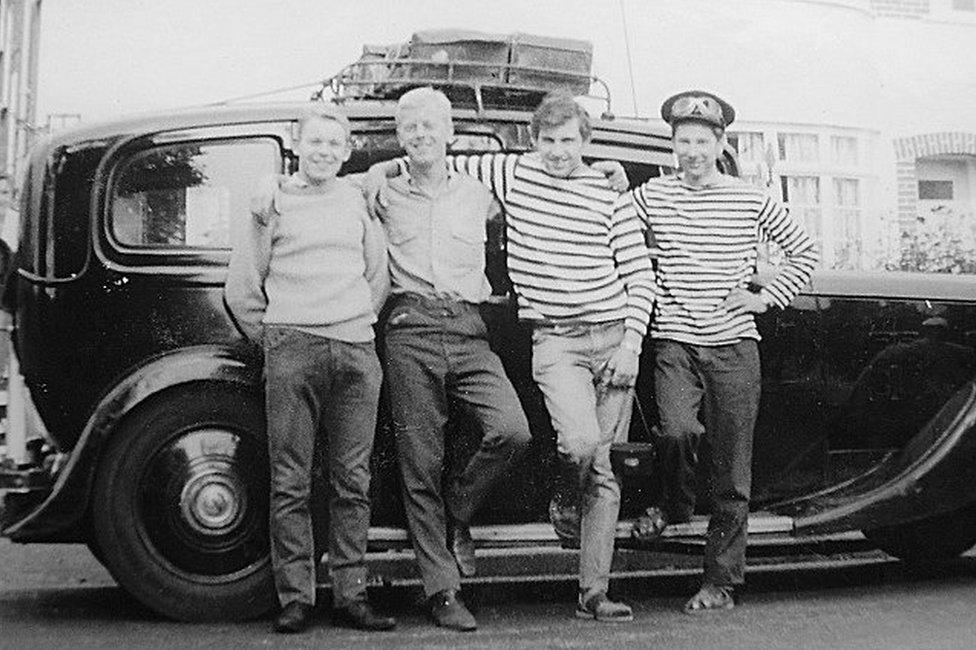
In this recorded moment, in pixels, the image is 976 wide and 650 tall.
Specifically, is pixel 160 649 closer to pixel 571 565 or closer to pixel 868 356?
pixel 571 565

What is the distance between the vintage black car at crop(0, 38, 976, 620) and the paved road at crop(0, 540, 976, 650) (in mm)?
187

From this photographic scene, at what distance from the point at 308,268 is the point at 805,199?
8.31 ft

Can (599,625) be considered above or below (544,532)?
below

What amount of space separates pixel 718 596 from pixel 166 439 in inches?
76.7

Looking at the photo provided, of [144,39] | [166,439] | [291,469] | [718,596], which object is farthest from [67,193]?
[718,596]

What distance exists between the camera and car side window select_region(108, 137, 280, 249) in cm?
361

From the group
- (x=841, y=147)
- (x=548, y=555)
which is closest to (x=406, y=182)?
(x=548, y=555)

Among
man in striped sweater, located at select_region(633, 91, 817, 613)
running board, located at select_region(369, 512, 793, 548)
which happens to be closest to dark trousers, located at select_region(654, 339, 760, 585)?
man in striped sweater, located at select_region(633, 91, 817, 613)

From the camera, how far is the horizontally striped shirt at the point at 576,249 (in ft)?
11.7

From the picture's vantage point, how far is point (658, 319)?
12.4ft

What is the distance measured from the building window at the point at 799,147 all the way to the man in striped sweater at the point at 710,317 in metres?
1.05

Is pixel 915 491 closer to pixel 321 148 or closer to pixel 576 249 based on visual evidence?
pixel 576 249

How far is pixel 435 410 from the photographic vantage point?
344 centimetres

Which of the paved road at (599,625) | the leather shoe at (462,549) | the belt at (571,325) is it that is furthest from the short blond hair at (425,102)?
the paved road at (599,625)
